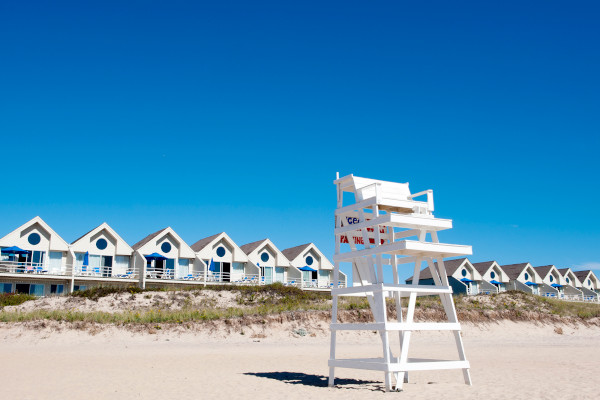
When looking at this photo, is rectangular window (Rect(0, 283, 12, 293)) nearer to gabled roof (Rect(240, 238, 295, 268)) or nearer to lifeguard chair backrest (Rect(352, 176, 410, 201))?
gabled roof (Rect(240, 238, 295, 268))

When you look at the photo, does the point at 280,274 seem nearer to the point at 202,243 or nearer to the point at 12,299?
the point at 202,243

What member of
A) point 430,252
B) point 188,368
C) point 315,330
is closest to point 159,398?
point 188,368

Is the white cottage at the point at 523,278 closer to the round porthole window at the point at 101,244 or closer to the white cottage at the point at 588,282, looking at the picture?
the white cottage at the point at 588,282

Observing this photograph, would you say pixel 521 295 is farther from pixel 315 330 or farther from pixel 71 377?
pixel 71 377

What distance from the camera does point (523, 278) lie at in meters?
66.7

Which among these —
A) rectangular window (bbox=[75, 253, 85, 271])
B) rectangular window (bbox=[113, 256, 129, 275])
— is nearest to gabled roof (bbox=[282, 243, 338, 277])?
rectangular window (bbox=[113, 256, 129, 275])

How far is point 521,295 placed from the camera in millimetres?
39406

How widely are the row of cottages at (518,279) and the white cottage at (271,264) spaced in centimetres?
1596

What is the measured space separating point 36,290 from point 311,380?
32.5m

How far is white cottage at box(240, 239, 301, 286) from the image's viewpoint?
48594 millimetres

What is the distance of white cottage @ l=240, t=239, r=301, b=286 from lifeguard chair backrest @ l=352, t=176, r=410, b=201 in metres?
35.1

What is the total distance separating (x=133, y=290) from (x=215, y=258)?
13042 millimetres

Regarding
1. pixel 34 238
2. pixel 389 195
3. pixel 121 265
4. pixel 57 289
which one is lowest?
pixel 57 289

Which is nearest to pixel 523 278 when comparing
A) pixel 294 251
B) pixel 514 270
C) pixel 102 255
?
pixel 514 270
